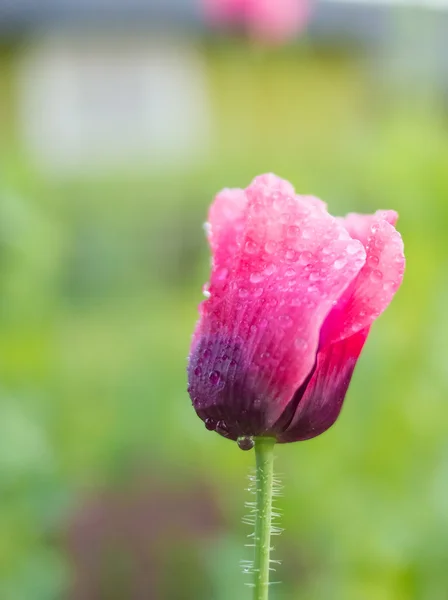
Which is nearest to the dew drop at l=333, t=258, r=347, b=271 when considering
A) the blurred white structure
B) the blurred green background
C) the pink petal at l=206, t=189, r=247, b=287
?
the pink petal at l=206, t=189, r=247, b=287

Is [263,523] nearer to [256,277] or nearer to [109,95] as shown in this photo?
[256,277]

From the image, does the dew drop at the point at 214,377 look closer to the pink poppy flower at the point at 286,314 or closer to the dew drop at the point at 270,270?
the pink poppy flower at the point at 286,314

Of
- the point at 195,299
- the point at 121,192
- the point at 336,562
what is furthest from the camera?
the point at 121,192

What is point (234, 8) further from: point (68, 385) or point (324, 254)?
point (324, 254)

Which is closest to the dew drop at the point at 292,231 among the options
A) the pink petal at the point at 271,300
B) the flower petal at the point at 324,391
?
the pink petal at the point at 271,300

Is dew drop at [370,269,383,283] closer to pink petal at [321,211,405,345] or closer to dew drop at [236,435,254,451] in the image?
pink petal at [321,211,405,345]

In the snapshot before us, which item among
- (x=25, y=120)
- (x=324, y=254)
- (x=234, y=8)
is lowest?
(x=324, y=254)

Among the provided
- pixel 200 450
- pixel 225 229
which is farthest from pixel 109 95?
pixel 225 229

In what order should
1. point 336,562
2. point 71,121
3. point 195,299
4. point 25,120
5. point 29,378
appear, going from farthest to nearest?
point 71,121 < point 25,120 < point 195,299 < point 29,378 < point 336,562

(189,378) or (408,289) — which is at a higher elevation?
(408,289)

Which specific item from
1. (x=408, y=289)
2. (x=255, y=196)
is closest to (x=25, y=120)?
(x=408, y=289)
